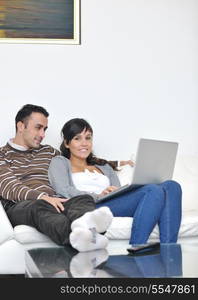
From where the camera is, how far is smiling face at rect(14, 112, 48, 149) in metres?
3.29

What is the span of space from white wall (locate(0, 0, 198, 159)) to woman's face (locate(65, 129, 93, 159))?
0.48 metres

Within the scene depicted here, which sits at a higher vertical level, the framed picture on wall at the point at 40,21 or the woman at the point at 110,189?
the framed picture on wall at the point at 40,21

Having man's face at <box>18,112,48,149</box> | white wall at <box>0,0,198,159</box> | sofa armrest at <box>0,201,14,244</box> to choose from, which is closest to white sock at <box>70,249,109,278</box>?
sofa armrest at <box>0,201,14,244</box>

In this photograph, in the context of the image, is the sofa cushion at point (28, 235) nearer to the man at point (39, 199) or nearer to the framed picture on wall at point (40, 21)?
the man at point (39, 199)

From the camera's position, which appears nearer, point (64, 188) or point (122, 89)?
point (64, 188)

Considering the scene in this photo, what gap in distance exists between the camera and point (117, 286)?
1704 millimetres

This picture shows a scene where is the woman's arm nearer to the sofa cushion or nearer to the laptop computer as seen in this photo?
the laptop computer

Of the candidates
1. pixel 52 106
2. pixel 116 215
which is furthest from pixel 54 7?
pixel 116 215

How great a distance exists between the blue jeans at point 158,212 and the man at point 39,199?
10.2 inches

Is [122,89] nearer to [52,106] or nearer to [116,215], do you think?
[52,106]

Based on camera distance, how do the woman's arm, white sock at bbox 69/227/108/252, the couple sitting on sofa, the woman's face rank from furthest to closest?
1. the woman's face
2. the woman's arm
3. the couple sitting on sofa
4. white sock at bbox 69/227/108/252

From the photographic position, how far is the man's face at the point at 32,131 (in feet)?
10.8

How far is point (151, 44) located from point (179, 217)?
5.05 ft

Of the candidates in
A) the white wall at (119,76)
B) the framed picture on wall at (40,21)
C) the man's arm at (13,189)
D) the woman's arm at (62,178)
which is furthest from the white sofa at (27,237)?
the framed picture on wall at (40,21)
